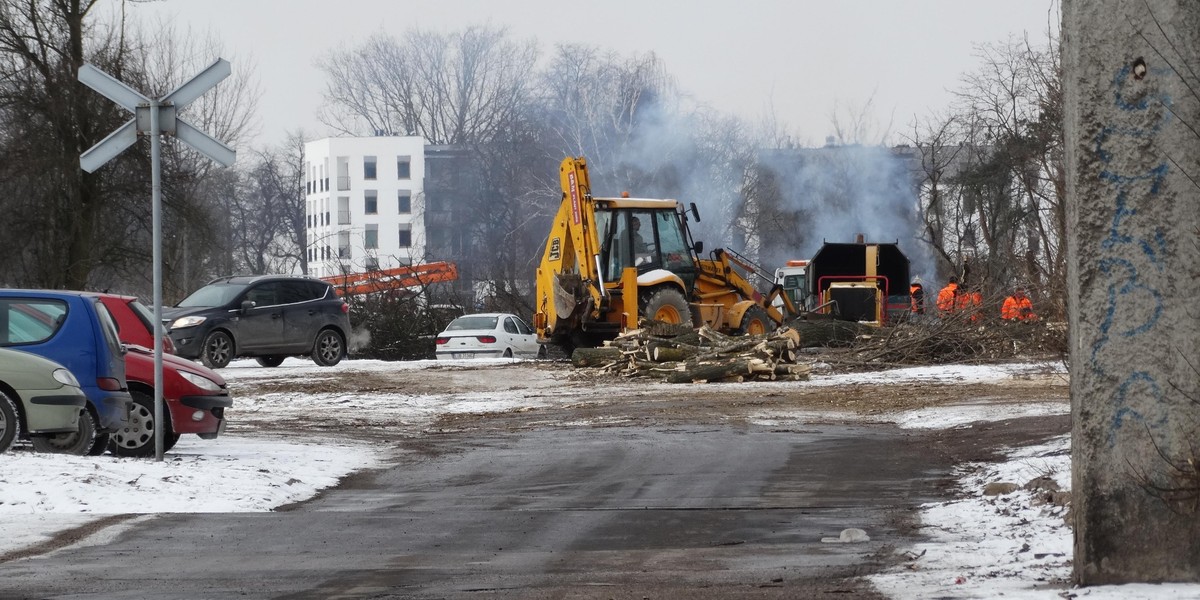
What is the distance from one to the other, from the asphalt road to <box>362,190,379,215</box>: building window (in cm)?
10875

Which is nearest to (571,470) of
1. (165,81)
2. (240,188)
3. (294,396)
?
(294,396)

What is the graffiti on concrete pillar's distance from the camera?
641 centimetres

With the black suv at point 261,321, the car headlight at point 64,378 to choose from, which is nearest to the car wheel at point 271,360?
the black suv at point 261,321

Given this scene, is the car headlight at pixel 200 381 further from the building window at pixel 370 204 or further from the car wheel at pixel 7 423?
the building window at pixel 370 204

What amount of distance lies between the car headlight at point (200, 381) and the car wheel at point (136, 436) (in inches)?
17.5

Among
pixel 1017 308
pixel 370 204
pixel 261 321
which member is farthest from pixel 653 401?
pixel 370 204

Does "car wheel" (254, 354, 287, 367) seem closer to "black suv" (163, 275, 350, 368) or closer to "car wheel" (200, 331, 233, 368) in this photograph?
"black suv" (163, 275, 350, 368)

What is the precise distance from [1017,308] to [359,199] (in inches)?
3986

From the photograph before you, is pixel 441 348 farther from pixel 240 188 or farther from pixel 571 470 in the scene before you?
pixel 240 188

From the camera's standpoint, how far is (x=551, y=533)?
30.9 feet

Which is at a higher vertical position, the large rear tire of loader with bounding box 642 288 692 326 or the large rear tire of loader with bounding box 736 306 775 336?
the large rear tire of loader with bounding box 642 288 692 326

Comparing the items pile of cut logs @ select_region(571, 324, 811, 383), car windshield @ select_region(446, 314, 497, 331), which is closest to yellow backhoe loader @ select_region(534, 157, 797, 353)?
pile of cut logs @ select_region(571, 324, 811, 383)

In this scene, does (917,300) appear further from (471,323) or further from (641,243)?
(471,323)

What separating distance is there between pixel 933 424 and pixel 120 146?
28.0 feet
